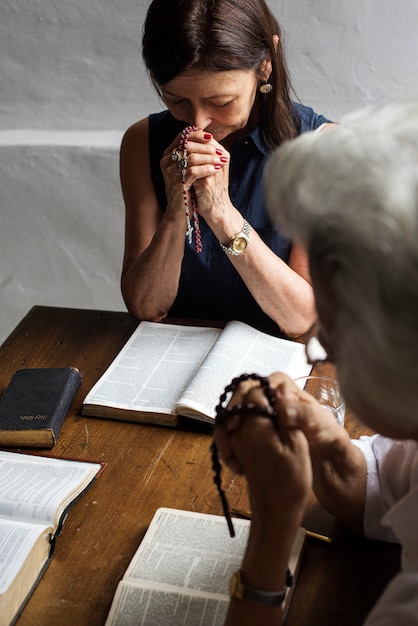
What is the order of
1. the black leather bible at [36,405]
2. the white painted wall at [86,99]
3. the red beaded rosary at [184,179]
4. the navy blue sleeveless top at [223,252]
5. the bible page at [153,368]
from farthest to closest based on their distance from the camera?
the white painted wall at [86,99] < the navy blue sleeveless top at [223,252] < the red beaded rosary at [184,179] < the bible page at [153,368] < the black leather bible at [36,405]

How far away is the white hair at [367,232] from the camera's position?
2.82 ft

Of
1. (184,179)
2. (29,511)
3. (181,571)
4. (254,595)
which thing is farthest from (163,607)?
(184,179)

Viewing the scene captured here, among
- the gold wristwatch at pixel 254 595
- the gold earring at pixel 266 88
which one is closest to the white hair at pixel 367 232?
the gold wristwatch at pixel 254 595

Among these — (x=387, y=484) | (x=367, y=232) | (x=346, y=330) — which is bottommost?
(x=387, y=484)

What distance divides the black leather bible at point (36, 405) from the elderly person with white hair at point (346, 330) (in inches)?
24.1

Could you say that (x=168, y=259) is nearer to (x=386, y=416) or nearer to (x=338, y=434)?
(x=338, y=434)

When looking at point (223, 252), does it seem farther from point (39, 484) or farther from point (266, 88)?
point (39, 484)

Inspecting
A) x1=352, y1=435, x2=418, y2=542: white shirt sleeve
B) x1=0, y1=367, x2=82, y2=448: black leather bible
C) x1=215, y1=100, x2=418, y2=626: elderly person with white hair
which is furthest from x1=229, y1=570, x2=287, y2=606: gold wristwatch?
x1=0, y1=367, x2=82, y2=448: black leather bible

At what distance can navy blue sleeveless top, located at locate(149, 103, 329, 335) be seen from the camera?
2.40 metres

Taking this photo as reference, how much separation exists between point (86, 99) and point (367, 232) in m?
3.04

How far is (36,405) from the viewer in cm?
181

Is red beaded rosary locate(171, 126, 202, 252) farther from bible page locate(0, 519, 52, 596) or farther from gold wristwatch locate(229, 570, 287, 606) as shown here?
gold wristwatch locate(229, 570, 287, 606)

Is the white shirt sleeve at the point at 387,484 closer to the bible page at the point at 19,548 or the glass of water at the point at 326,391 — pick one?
the glass of water at the point at 326,391

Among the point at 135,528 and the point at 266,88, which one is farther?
the point at 266,88
